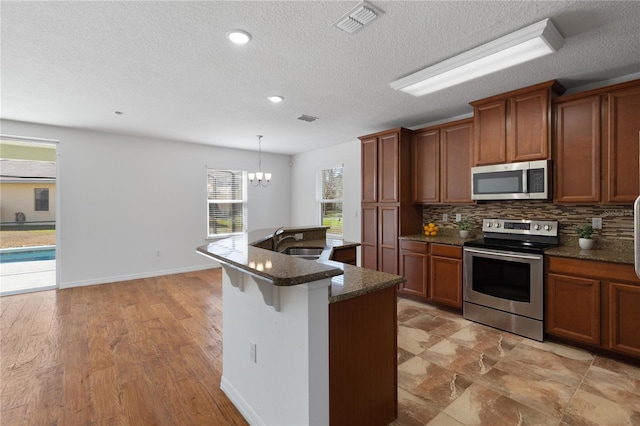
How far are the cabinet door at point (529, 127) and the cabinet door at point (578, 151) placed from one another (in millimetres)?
134

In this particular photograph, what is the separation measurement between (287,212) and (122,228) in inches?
136

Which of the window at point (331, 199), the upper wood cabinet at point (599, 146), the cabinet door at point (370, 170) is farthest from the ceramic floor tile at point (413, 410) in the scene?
the window at point (331, 199)

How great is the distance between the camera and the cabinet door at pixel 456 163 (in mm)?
3816

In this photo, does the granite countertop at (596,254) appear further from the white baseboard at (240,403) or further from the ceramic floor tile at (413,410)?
the white baseboard at (240,403)

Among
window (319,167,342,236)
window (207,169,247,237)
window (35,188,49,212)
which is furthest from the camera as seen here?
window (207,169,247,237)

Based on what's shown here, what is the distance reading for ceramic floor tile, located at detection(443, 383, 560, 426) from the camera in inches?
73.0

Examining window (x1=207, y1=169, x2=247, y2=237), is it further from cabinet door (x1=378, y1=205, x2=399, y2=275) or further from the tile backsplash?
the tile backsplash

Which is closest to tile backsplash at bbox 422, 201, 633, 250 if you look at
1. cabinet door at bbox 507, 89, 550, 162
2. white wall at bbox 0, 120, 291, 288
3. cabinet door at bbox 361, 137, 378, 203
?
cabinet door at bbox 507, 89, 550, 162

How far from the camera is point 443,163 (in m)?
4.06

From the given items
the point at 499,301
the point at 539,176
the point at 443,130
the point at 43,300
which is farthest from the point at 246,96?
the point at 43,300

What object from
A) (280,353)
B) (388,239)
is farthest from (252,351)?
(388,239)

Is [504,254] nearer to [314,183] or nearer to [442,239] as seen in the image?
Answer: [442,239]

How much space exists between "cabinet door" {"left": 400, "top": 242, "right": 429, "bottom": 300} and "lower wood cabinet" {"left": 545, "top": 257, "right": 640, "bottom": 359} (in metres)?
1.32

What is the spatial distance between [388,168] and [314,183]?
8.61ft
